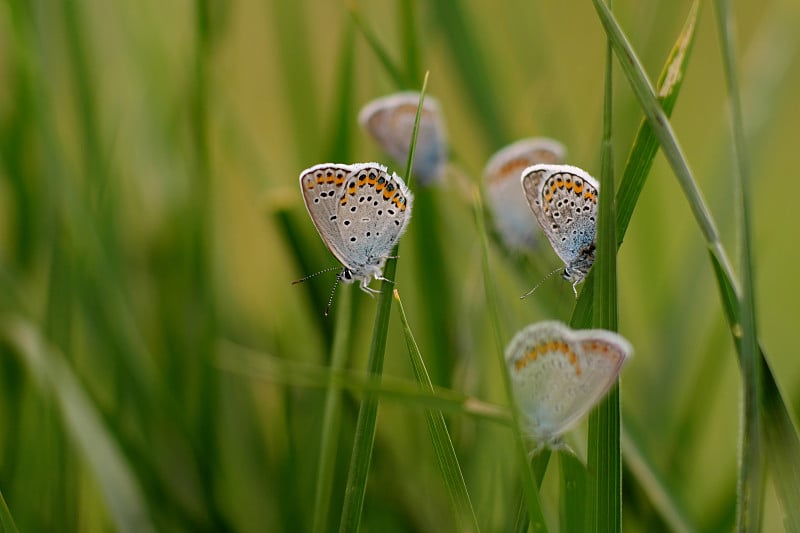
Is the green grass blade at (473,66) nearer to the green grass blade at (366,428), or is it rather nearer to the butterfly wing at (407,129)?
the butterfly wing at (407,129)

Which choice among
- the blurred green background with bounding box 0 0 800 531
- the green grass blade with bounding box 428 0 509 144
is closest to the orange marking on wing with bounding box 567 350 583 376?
the blurred green background with bounding box 0 0 800 531

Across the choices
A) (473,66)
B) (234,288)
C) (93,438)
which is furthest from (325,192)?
(234,288)

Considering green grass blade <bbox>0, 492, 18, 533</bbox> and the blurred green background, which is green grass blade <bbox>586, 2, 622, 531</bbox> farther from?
green grass blade <bbox>0, 492, 18, 533</bbox>

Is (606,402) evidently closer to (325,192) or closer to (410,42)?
(325,192)

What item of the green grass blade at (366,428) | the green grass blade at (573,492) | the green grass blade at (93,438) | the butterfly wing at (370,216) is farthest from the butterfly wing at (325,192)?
the green grass blade at (93,438)

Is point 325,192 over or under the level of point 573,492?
over

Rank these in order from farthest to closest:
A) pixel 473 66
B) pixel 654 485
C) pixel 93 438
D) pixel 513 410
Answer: pixel 473 66 → pixel 93 438 → pixel 654 485 → pixel 513 410
